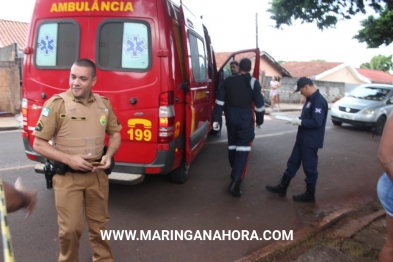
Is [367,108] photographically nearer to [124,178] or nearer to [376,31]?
[376,31]

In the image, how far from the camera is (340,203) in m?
4.96

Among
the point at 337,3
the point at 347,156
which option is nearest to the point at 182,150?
the point at 347,156

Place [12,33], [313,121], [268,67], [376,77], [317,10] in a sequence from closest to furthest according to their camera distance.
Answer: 1. [313,121]
2. [317,10]
3. [12,33]
4. [268,67]
5. [376,77]

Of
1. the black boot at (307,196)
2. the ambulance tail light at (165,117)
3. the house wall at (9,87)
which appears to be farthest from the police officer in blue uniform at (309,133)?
the house wall at (9,87)

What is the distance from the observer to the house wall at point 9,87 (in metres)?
11.5

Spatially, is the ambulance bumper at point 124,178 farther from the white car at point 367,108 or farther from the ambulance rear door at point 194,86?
the white car at point 367,108

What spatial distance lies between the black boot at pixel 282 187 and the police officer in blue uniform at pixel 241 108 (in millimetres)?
513

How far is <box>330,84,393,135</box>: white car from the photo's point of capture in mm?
11398

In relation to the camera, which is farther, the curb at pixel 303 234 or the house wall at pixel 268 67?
the house wall at pixel 268 67

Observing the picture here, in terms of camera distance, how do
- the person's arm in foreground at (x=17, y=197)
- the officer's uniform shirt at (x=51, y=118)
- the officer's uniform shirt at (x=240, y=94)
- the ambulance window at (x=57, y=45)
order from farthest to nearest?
the officer's uniform shirt at (x=240, y=94), the ambulance window at (x=57, y=45), the officer's uniform shirt at (x=51, y=118), the person's arm in foreground at (x=17, y=197)

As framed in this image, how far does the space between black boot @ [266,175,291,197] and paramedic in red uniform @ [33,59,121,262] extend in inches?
116

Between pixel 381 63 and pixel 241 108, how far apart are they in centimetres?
5516

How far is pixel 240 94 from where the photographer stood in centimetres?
490

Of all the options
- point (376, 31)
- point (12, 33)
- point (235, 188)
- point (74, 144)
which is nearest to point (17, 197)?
point (74, 144)
